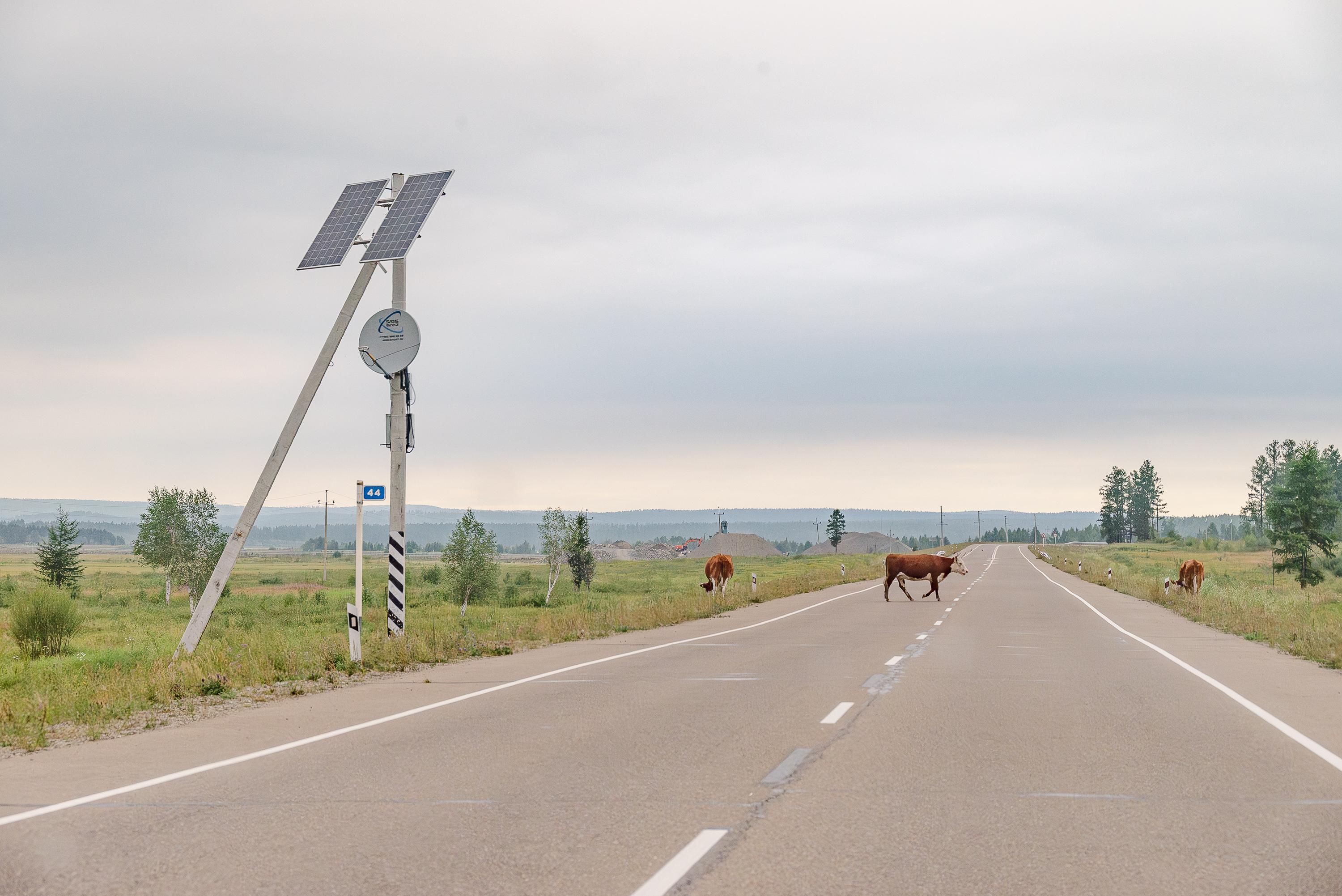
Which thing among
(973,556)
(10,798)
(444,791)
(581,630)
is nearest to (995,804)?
(444,791)

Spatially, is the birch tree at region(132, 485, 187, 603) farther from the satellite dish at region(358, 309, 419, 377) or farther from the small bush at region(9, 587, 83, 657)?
the satellite dish at region(358, 309, 419, 377)

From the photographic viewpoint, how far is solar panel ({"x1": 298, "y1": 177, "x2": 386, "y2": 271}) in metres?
21.7

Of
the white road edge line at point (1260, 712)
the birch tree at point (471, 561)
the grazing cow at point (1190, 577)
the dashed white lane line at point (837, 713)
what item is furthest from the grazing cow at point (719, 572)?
the birch tree at point (471, 561)

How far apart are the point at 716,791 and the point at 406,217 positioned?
1640 centimetres

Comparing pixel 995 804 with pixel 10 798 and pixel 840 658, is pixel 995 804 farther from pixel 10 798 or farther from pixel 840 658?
pixel 840 658

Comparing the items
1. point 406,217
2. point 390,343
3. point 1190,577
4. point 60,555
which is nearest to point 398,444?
point 390,343

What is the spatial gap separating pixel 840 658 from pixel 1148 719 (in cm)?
727

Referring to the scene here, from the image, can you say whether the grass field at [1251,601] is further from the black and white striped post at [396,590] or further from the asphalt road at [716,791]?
the black and white striped post at [396,590]

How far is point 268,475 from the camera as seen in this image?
19047 mm

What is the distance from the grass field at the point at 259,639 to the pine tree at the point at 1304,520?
40356 millimetres

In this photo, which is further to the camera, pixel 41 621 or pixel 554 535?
pixel 554 535

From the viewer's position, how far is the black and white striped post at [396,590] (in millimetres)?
20406

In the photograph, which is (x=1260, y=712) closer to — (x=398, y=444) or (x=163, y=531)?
(x=398, y=444)

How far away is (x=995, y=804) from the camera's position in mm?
7551
